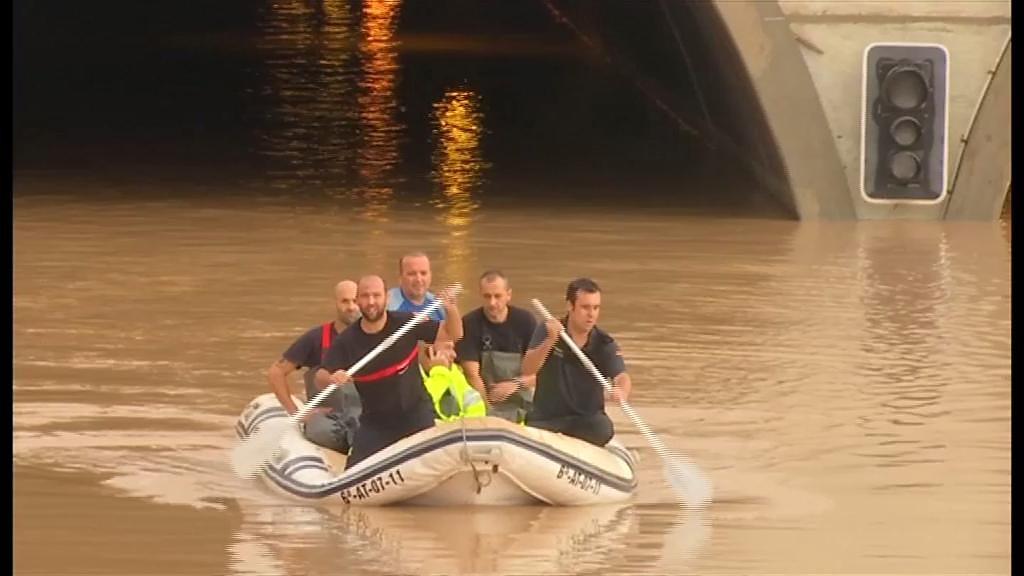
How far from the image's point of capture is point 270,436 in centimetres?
1231

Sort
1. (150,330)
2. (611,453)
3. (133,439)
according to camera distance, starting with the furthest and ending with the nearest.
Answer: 1. (150,330)
2. (133,439)
3. (611,453)

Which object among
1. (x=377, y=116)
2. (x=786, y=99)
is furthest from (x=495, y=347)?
(x=377, y=116)

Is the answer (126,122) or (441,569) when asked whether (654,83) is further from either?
(441,569)

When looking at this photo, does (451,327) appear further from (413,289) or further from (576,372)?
(576,372)

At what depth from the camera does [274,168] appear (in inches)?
1029

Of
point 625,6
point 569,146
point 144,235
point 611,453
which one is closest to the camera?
point 611,453

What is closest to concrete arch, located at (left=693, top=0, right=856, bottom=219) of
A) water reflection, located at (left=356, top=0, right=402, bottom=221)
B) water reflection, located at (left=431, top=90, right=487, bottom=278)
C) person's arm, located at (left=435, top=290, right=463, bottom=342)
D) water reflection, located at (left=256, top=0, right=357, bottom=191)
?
water reflection, located at (left=431, top=90, right=487, bottom=278)

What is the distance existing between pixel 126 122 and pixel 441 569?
72.2ft

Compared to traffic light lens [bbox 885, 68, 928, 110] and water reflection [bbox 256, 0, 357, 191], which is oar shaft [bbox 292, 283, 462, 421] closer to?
traffic light lens [bbox 885, 68, 928, 110]

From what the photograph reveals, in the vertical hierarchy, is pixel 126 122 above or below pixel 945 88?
below

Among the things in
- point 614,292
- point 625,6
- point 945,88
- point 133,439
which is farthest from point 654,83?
point 133,439

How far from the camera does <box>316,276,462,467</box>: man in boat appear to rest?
1145 cm

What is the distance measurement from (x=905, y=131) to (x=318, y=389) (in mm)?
10981

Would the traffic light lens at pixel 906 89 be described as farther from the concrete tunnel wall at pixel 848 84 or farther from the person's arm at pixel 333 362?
the person's arm at pixel 333 362
